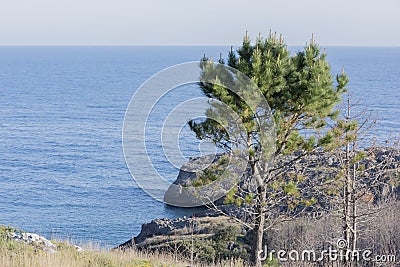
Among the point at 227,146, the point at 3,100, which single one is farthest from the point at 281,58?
the point at 3,100

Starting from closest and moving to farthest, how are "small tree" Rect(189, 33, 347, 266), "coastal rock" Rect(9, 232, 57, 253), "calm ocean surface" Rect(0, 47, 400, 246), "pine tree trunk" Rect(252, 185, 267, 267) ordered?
1. "coastal rock" Rect(9, 232, 57, 253)
2. "small tree" Rect(189, 33, 347, 266)
3. "pine tree trunk" Rect(252, 185, 267, 267)
4. "calm ocean surface" Rect(0, 47, 400, 246)

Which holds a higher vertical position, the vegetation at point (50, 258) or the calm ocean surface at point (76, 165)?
the vegetation at point (50, 258)

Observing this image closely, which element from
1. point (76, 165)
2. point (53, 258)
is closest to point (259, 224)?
point (53, 258)

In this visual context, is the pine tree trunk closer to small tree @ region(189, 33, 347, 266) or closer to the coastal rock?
small tree @ region(189, 33, 347, 266)

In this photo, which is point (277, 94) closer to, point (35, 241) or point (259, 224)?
point (259, 224)

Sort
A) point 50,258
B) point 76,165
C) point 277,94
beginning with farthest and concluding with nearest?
point 76,165, point 277,94, point 50,258

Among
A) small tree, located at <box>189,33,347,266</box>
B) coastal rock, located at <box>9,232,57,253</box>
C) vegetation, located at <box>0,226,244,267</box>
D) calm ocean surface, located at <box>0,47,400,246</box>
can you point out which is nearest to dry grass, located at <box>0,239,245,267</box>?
vegetation, located at <box>0,226,244,267</box>

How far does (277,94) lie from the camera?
14.1 metres

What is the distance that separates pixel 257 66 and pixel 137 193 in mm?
38704

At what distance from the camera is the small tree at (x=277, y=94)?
530 inches

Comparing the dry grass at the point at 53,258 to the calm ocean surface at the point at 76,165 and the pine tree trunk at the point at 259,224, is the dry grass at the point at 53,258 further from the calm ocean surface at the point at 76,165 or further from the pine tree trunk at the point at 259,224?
the calm ocean surface at the point at 76,165

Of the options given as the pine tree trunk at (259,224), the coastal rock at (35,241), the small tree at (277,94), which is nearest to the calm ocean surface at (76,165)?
the small tree at (277,94)

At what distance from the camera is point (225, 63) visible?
14.4 meters

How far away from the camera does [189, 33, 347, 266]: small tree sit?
13.5 m
